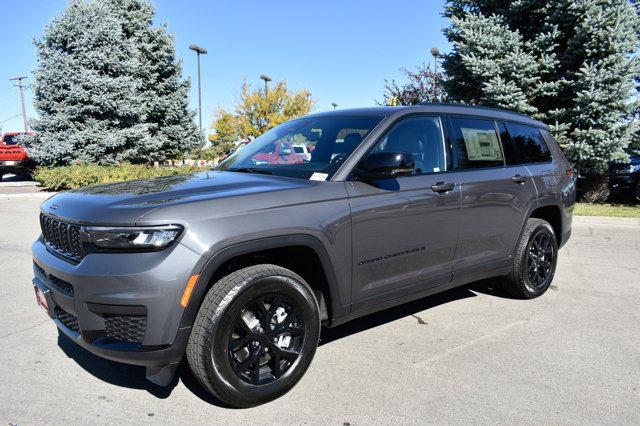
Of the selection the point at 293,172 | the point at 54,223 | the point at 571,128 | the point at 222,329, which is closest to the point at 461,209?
the point at 293,172

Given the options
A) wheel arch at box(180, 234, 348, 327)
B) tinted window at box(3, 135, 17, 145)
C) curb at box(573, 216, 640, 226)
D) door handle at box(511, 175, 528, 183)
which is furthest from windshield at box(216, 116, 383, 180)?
tinted window at box(3, 135, 17, 145)

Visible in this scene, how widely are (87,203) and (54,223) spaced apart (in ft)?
1.18

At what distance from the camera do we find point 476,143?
170 inches

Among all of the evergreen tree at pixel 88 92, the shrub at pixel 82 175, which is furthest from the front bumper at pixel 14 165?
the shrub at pixel 82 175

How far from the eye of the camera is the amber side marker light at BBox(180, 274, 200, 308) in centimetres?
257

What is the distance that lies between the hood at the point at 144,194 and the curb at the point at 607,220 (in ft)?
28.9

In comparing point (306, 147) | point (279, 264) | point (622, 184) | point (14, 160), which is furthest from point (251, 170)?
point (14, 160)

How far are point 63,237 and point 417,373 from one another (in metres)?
2.42

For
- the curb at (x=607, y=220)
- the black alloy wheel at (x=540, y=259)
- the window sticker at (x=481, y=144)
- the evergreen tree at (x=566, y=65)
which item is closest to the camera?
the window sticker at (x=481, y=144)

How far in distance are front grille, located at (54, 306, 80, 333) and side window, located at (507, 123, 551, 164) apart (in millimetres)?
4001

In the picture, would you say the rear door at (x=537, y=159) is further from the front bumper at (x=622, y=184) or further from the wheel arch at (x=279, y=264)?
the front bumper at (x=622, y=184)

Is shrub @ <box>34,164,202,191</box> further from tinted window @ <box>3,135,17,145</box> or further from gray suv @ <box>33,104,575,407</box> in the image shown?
gray suv @ <box>33,104,575,407</box>

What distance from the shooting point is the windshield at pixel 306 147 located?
137 inches

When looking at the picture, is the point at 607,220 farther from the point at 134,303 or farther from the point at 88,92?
the point at 88,92
